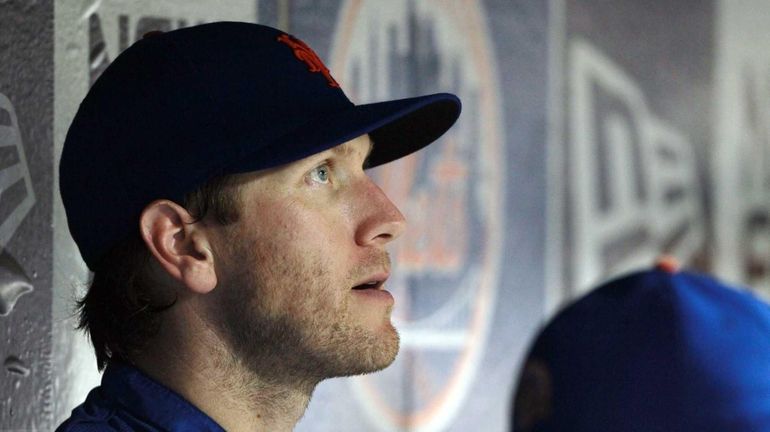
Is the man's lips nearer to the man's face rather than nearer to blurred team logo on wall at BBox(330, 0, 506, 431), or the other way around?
the man's face

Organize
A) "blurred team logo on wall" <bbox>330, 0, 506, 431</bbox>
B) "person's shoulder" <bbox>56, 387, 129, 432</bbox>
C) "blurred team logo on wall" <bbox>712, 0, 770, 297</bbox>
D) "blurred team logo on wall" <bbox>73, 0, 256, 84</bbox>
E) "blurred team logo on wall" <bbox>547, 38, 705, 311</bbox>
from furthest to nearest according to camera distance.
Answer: "blurred team logo on wall" <bbox>712, 0, 770, 297</bbox> < "blurred team logo on wall" <bbox>547, 38, 705, 311</bbox> < "blurred team logo on wall" <bbox>330, 0, 506, 431</bbox> < "blurred team logo on wall" <bbox>73, 0, 256, 84</bbox> < "person's shoulder" <bbox>56, 387, 129, 432</bbox>

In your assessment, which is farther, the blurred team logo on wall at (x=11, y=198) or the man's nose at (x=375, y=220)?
the blurred team logo on wall at (x=11, y=198)

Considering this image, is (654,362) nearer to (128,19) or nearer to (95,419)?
→ (95,419)

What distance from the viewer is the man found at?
1099 mm

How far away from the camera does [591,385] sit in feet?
4.20

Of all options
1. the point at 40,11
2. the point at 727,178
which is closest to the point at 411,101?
the point at 40,11

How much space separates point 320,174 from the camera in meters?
1.17

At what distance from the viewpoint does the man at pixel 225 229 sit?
110cm

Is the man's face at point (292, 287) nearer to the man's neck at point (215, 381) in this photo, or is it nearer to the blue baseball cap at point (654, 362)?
the man's neck at point (215, 381)

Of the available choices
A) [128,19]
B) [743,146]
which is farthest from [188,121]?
[743,146]

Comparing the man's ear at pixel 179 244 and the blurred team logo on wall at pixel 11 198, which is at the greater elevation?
the blurred team logo on wall at pixel 11 198

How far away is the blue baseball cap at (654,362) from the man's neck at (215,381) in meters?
0.31

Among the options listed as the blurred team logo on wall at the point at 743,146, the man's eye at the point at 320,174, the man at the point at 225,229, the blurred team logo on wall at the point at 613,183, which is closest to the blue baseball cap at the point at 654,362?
the man at the point at 225,229

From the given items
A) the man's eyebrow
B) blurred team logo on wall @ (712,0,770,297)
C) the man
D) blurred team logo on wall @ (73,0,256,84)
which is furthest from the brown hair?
blurred team logo on wall @ (712,0,770,297)
